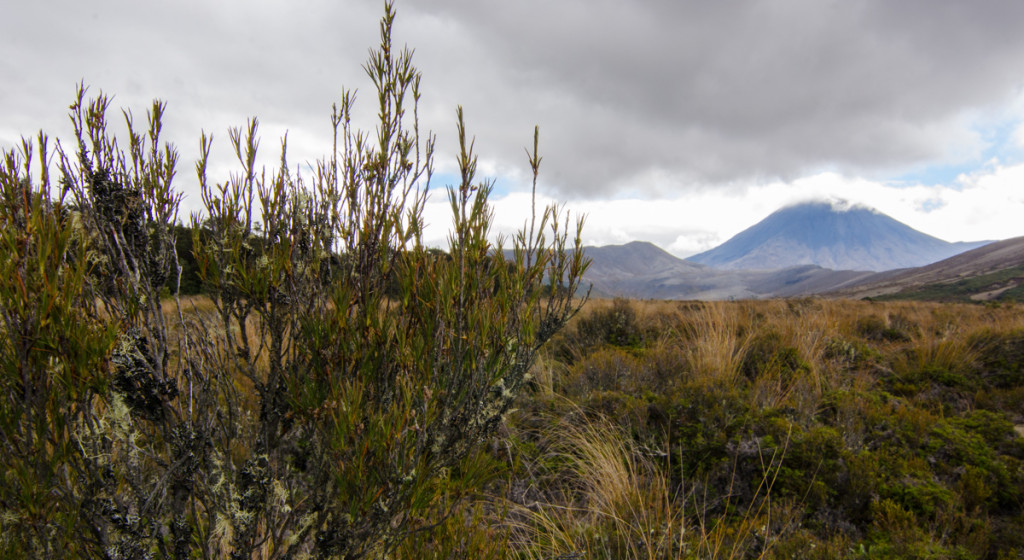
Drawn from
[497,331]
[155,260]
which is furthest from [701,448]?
[155,260]

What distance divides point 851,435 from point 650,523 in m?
2.11

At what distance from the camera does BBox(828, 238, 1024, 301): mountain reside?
6575 centimetres

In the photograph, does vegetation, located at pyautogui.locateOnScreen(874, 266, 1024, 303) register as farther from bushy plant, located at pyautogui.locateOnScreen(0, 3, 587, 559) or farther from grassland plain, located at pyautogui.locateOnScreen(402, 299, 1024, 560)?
bushy plant, located at pyautogui.locateOnScreen(0, 3, 587, 559)

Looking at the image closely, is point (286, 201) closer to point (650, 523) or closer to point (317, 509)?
point (317, 509)

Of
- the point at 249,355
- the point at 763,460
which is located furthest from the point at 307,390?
the point at 763,460

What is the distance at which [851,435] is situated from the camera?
134 inches

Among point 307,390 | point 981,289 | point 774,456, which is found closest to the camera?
point 307,390

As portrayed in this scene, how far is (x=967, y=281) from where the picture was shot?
81.8 meters

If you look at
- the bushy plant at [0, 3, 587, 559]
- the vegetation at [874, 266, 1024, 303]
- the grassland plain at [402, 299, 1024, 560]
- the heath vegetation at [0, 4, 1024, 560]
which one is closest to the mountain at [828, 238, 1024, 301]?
the vegetation at [874, 266, 1024, 303]

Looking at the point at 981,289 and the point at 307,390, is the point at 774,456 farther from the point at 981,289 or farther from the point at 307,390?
the point at 981,289

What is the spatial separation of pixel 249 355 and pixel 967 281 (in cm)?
12119

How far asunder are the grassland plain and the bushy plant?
0.64m

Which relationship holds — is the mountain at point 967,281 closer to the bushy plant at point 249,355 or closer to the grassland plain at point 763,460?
the grassland plain at point 763,460

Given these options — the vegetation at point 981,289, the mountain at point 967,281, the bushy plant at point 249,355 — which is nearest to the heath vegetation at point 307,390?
the bushy plant at point 249,355
